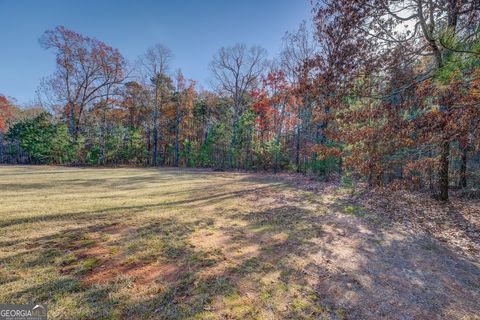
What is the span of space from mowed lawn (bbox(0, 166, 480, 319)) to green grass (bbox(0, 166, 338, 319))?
1cm

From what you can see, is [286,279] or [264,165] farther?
[264,165]

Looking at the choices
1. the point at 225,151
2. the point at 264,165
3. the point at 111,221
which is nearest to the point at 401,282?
the point at 111,221

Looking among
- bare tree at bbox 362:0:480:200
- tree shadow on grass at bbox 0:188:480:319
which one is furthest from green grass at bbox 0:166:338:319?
bare tree at bbox 362:0:480:200

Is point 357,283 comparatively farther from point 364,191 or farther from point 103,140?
point 103,140

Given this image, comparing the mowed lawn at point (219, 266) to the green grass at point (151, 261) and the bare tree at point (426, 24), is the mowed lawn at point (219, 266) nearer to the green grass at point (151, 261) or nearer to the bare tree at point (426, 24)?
the green grass at point (151, 261)

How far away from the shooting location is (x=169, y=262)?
272 cm

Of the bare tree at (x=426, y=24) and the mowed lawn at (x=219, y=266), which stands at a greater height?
the bare tree at (x=426, y=24)

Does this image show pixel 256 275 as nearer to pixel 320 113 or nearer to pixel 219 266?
pixel 219 266

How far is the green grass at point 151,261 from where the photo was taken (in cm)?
196

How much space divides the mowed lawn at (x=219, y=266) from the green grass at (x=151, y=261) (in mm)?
14

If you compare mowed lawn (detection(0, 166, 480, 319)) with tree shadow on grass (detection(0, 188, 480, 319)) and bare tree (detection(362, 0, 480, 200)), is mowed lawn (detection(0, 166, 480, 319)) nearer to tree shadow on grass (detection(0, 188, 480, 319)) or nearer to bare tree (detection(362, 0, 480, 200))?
tree shadow on grass (detection(0, 188, 480, 319))

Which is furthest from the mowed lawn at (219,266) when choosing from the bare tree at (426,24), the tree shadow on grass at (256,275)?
the bare tree at (426,24)

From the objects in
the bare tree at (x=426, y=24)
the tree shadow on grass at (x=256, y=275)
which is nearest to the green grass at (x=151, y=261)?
the tree shadow on grass at (x=256, y=275)

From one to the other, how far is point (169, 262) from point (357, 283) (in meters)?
2.22
